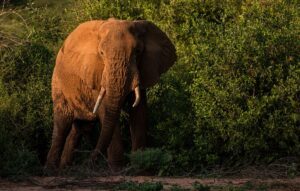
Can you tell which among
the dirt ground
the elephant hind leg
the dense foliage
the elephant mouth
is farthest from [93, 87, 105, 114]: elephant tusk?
the elephant hind leg

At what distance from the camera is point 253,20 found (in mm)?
12883

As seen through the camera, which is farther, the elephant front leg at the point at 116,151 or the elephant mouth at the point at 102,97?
the elephant front leg at the point at 116,151

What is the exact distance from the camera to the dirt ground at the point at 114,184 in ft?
28.1

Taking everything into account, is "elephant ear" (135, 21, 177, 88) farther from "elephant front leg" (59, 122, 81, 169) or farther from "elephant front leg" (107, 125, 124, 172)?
"elephant front leg" (59, 122, 81, 169)

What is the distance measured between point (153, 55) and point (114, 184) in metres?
3.16

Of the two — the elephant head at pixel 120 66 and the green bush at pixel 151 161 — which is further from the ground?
the elephant head at pixel 120 66

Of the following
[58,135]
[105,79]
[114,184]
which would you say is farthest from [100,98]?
[114,184]

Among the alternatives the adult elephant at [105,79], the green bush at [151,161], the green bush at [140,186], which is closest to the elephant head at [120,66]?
the adult elephant at [105,79]

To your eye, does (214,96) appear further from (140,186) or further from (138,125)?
(140,186)

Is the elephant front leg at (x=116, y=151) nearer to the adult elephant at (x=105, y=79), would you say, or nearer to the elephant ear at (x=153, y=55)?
the adult elephant at (x=105, y=79)

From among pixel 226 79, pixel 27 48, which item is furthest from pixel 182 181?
pixel 27 48

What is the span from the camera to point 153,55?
11648 millimetres

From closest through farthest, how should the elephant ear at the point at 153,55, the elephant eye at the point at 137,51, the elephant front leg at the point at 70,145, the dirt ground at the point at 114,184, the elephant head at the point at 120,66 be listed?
the dirt ground at the point at 114,184 → the elephant head at the point at 120,66 → the elephant eye at the point at 137,51 → the elephant ear at the point at 153,55 → the elephant front leg at the point at 70,145

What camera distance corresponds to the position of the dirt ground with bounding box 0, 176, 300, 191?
28.1 feet
